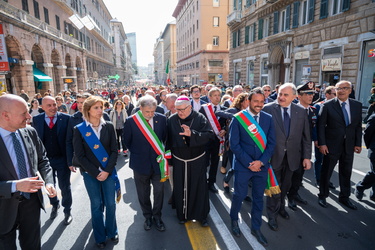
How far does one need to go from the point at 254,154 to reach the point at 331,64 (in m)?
14.7

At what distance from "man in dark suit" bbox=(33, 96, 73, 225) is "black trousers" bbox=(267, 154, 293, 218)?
128 inches

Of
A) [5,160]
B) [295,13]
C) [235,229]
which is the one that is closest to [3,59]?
[5,160]

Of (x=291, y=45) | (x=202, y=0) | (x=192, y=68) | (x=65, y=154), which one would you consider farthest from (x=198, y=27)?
(x=65, y=154)

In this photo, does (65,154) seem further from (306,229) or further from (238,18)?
(238,18)

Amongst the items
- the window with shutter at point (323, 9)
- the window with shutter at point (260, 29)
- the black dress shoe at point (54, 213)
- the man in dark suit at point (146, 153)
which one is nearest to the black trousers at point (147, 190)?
the man in dark suit at point (146, 153)

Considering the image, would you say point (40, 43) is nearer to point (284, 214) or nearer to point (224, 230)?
point (224, 230)

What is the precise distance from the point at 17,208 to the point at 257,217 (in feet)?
9.57

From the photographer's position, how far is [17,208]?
2318 millimetres

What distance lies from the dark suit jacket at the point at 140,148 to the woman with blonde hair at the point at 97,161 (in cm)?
28

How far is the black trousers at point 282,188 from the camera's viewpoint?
362cm

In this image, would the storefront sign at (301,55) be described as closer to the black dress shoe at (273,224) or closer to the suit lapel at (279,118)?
the suit lapel at (279,118)

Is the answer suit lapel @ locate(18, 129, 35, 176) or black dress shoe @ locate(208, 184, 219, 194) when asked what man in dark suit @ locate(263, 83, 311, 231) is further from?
suit lapel @ locate(18, 129, 35, 176)

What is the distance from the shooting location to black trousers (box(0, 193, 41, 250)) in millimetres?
2352

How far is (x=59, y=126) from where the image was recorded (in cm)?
395
